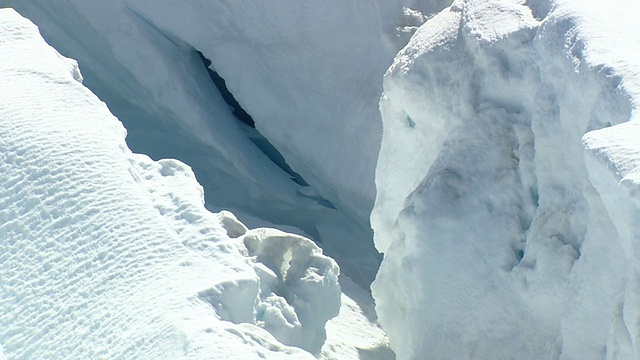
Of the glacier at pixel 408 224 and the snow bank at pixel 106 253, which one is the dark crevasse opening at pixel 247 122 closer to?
the glacier at pixel 408 224

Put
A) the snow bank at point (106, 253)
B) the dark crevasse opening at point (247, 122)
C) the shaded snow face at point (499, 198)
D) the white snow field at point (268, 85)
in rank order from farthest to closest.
→ the dark crevasse opening at point (247, 122) < the white snow field at point (268, 85) < the shaded snow face at point (499, 198) < the snow bank at point (106, 253)

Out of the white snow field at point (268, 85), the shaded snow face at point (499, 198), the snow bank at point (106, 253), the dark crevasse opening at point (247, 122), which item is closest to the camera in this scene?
the snow bank at point (106, 253)

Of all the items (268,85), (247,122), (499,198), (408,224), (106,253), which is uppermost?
(499,198)

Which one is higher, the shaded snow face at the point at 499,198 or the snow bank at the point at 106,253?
the shaded snow face at the point at 499,198

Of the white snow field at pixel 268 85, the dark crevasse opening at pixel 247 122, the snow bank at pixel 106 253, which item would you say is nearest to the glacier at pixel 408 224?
the snow bank at pixel 106 253

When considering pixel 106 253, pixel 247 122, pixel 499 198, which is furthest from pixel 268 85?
pixel 106 253

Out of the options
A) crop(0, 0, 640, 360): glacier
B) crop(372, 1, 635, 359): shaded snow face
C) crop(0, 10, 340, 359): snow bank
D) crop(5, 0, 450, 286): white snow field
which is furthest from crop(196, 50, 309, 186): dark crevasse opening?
crop(0, 10, 340, 359): snow bank

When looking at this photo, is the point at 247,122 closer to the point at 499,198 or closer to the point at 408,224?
the point at 408,224
